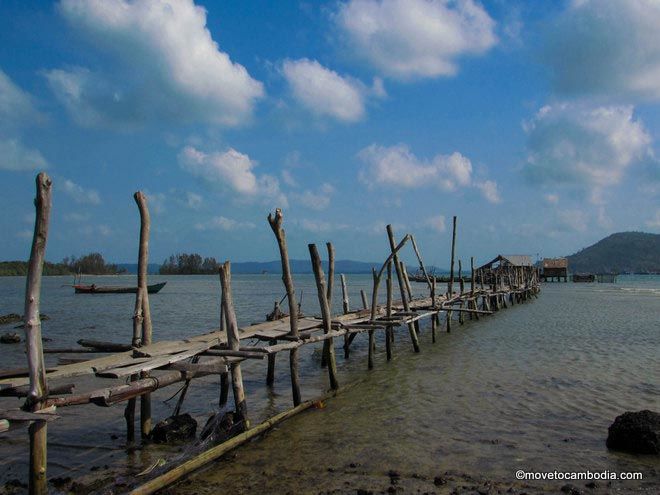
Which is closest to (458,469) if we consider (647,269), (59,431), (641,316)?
(59,431)

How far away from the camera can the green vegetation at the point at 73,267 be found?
362 feet

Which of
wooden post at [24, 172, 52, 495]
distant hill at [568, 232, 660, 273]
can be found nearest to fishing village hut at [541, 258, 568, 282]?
wooden post at [24, 172, 52, 495]

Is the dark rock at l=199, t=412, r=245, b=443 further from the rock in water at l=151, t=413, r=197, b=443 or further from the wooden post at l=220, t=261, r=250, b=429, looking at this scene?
the rock in water at l=151, t=413, r=197, b=443

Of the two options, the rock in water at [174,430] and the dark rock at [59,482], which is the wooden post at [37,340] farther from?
the rock in water at [174,430]

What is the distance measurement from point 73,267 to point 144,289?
144 meters

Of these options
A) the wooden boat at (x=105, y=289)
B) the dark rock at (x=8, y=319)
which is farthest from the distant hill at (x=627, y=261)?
the dark rock at (x=8, y=319)

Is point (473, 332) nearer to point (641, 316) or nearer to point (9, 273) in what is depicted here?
point (641, 316)

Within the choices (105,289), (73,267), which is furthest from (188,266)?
(105,289)

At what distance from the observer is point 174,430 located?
7.39 meters

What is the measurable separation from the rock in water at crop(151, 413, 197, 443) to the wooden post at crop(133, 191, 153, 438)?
21cm

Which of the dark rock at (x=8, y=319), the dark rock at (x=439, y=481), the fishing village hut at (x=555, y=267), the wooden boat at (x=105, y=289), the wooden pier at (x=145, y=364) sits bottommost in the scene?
the dark rock at (x=8, y=319)

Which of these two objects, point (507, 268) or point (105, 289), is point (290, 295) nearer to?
point (507, 268)

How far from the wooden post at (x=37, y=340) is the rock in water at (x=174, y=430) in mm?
2170

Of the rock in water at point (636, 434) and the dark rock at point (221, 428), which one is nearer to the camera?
the rock in water at point (636, 434)
